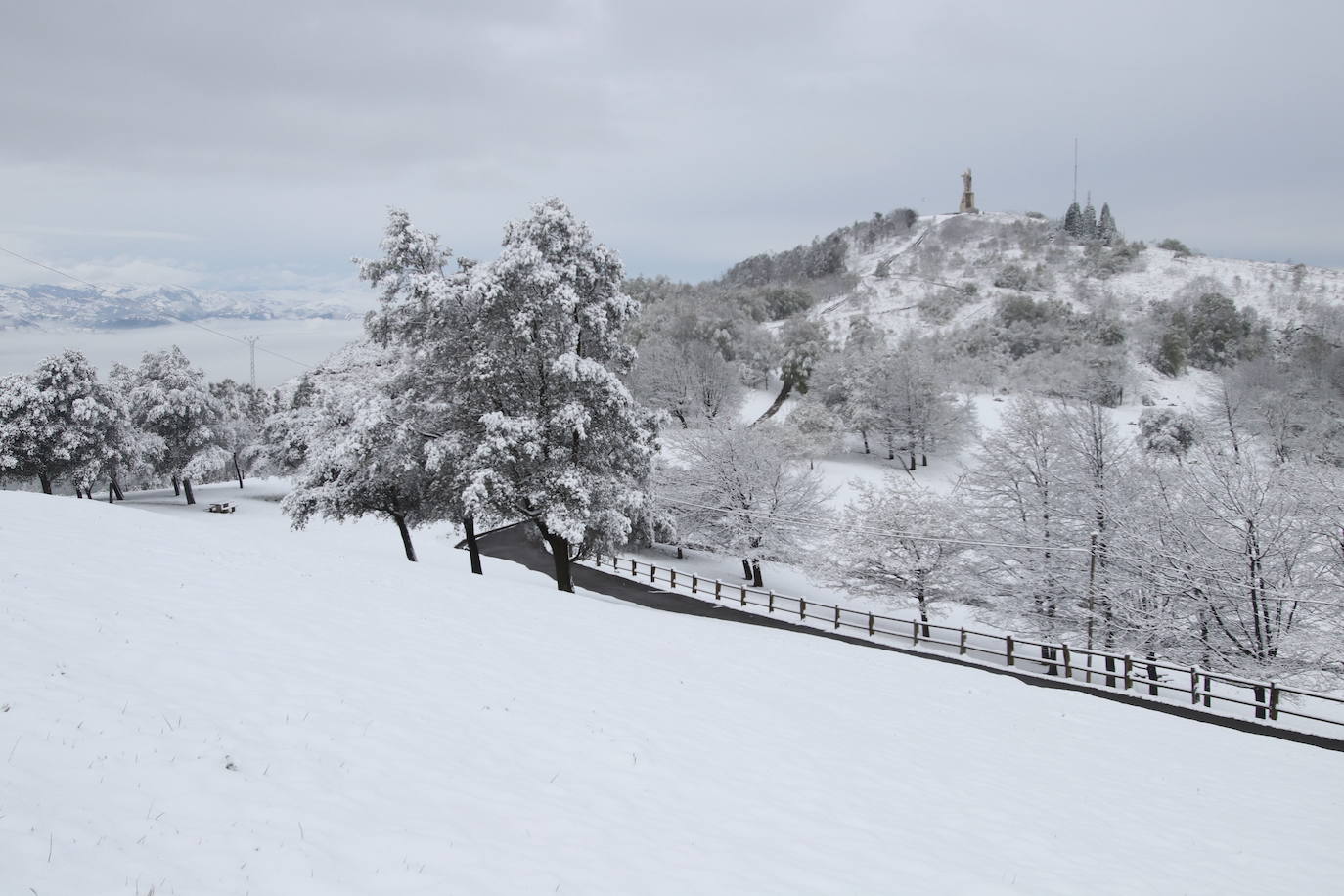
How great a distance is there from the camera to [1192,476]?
24688 millimetres

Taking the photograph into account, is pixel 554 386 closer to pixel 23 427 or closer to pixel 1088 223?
pixel 23 427

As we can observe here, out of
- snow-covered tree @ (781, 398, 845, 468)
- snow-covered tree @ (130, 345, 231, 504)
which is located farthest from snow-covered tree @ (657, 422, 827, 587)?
snow-covered tree @ (130, 345, 231, 504)

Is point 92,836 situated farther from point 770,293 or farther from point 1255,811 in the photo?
point 770,293

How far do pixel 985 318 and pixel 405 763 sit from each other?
119 metres

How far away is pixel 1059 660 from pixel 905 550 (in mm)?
6829

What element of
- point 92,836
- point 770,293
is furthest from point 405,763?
point 770,293

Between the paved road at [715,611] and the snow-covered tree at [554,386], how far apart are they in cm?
867

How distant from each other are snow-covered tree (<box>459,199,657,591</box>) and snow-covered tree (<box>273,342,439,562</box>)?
2206mm

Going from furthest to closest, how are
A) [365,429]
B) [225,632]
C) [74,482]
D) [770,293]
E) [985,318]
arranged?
[770,293] → [985,318] → [74,482] → [365,429] → [225,632]

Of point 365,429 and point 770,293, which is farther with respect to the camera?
point 770,293

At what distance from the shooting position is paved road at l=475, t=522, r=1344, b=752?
54.5 ft

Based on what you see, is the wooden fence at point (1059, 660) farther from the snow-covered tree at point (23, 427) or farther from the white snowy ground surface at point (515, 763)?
the snow-covered tree at point (23, 427)

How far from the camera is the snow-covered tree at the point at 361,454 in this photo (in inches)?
711

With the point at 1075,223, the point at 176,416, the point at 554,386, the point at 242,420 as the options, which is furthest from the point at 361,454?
the point at 1075,223
